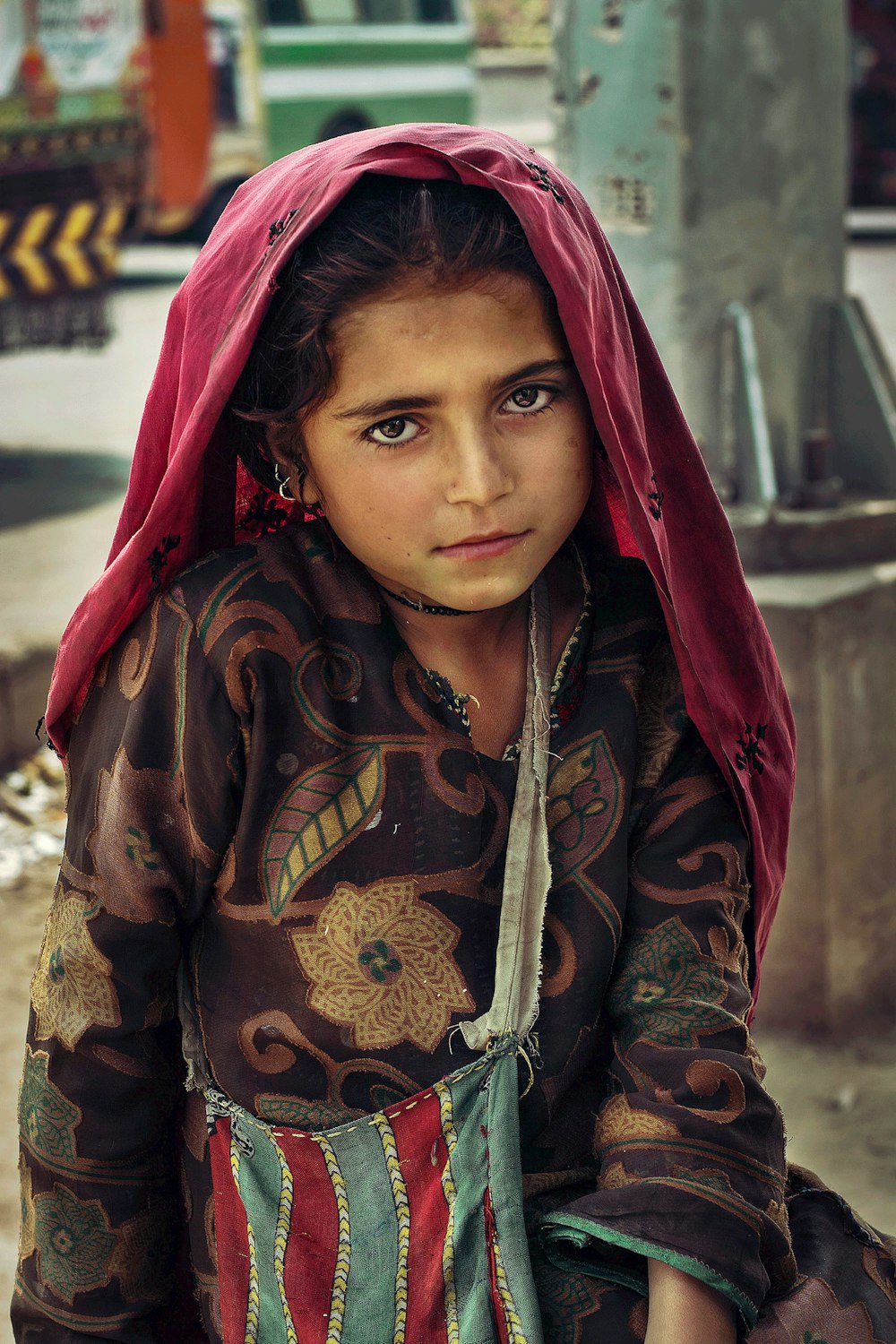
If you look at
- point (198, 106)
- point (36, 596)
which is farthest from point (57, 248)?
point (36, 596)

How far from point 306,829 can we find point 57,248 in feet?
17.8

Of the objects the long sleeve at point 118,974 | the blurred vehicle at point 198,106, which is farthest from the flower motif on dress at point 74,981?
the blurred vehicle at point 198,106

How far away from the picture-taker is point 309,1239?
141 centimetres

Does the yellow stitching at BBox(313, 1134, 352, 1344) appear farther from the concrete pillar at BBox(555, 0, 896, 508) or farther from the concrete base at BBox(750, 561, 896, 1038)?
the concrete pillar at BBox(555, 0, 896, 508)

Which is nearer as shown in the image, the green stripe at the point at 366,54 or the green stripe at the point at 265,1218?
the green stripe at the point at 265,1218

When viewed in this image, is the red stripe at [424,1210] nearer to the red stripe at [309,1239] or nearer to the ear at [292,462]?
the red stripe at [309,1239]

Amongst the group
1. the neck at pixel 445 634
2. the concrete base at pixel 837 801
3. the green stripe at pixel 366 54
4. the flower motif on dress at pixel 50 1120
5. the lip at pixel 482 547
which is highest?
the lip at pixel 482 547

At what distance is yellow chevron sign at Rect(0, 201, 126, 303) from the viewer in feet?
19.9

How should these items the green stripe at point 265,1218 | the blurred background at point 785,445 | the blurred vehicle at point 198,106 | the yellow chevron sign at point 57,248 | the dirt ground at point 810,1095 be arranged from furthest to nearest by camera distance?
1. the blurred vehicle at point 198,106
2. the yellow chevron sign at point 57,248
3. the blurred background at point 785,445
4. the dirt ground at point 810,1095
5. the green stripe at point 265,1218

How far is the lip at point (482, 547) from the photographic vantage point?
54.7 inches

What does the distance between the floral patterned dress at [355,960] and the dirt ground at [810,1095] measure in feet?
3.21

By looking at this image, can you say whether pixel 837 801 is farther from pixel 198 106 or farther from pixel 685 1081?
pixel 198 106

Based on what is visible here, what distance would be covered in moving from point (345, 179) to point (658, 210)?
6.03ft

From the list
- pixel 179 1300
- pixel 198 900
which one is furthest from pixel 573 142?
pixel 179 1300
